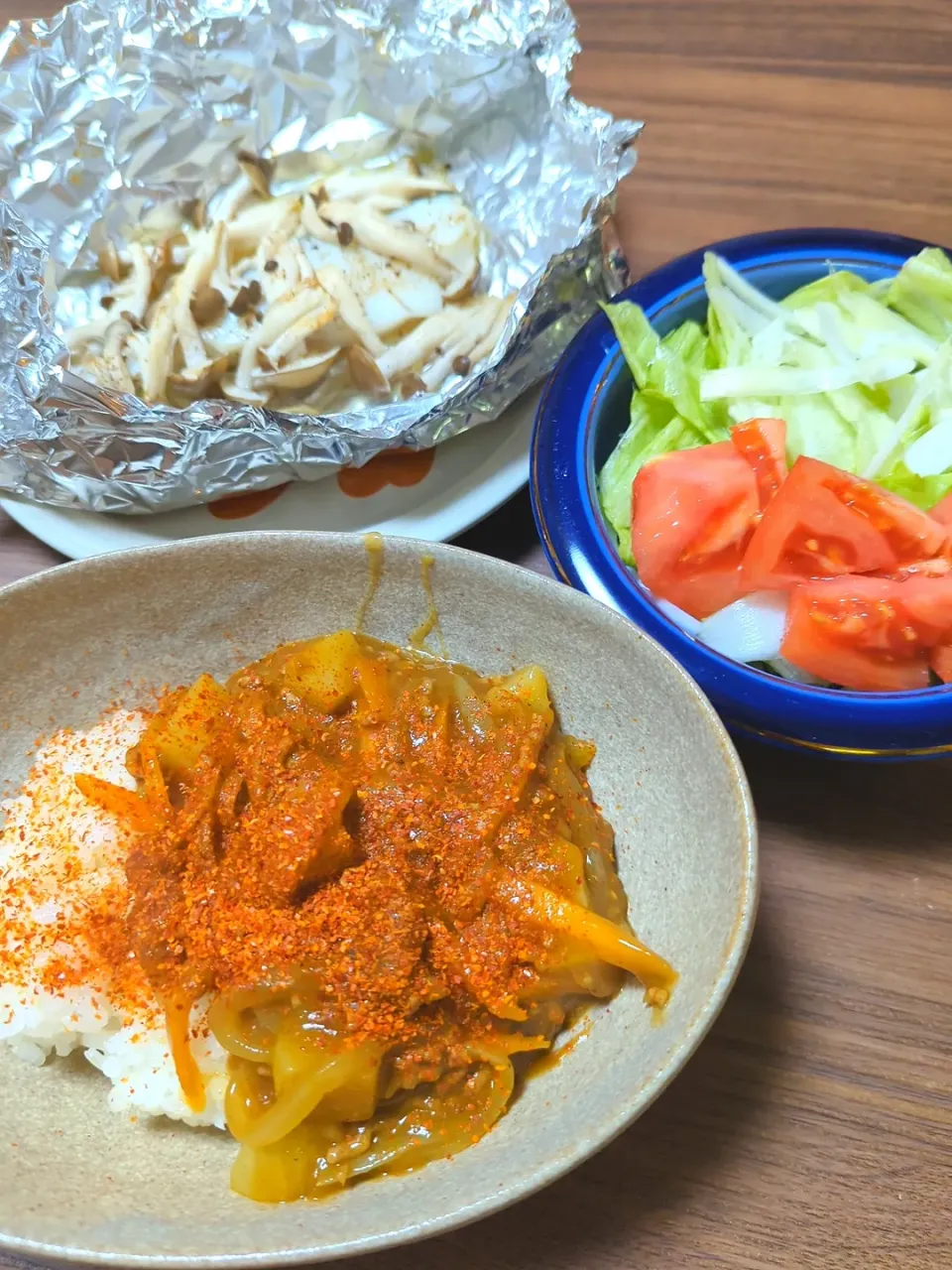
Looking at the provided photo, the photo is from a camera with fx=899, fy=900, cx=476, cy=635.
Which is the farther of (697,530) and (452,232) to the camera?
(452,232)

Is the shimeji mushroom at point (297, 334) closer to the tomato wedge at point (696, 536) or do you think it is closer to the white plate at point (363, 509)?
the white plate at point (363, 509)

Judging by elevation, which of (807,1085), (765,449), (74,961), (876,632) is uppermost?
(765,449)

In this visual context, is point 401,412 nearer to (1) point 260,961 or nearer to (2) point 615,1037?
(1) point 260,961

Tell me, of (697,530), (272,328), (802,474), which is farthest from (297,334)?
(802,474)

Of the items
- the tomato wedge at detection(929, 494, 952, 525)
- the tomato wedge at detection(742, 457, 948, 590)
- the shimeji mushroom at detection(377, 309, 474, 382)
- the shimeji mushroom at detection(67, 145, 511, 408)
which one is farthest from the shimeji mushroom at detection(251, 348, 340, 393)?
the tomato wedge at detection(929, 494, 952, 525)

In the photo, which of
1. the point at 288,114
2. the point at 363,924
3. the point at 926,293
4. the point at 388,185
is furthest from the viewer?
the point at 288,114

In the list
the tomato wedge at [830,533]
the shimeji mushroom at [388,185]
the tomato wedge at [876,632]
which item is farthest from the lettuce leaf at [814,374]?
the shimeji mushroom at [388,185]

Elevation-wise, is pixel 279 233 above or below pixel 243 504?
above

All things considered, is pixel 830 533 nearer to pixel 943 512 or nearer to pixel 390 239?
pixel 943 512

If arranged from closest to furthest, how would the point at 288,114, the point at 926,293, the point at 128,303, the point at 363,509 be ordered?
1. the point at 926,293
2. the point at 363,509
3. the point at 128,303
4. the point at 288,114
